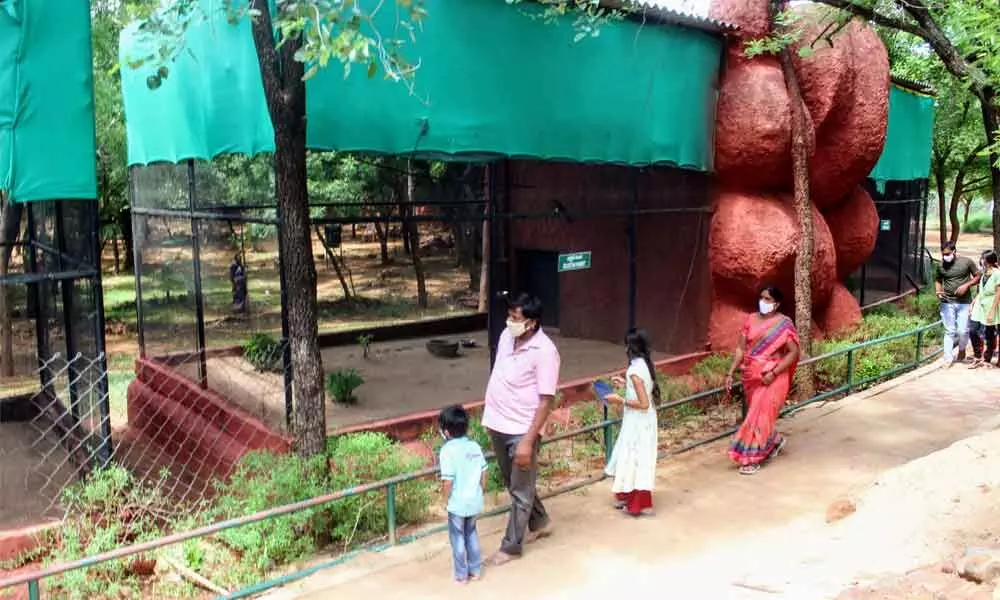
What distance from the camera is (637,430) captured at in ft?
20.1

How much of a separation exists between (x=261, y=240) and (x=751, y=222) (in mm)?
14524

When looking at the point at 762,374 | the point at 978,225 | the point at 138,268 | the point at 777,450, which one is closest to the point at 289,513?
the point at 762,374

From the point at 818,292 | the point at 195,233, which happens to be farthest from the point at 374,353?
the point at 818,292

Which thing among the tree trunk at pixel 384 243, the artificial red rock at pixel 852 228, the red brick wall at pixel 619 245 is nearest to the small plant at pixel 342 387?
the red brick wall at pixel 619 245

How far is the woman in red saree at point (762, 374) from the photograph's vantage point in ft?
23.6

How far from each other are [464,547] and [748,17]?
28.5 ft

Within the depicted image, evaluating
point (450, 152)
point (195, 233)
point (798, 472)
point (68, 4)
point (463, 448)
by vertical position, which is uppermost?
point (68, 4)

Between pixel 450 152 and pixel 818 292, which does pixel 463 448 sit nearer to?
pixel 450 152

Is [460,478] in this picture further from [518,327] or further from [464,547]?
[518,327]

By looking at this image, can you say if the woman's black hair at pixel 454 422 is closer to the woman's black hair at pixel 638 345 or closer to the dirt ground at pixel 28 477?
the woman's black hair at pixel 638 345

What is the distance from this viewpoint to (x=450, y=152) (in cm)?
800

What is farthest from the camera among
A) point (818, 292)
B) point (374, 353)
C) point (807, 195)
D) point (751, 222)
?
point (374, 353)

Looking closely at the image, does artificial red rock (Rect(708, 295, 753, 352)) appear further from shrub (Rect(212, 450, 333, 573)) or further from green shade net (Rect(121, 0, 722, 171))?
shrub (Rect(212, 450, 333, 573))

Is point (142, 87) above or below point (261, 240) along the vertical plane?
above
